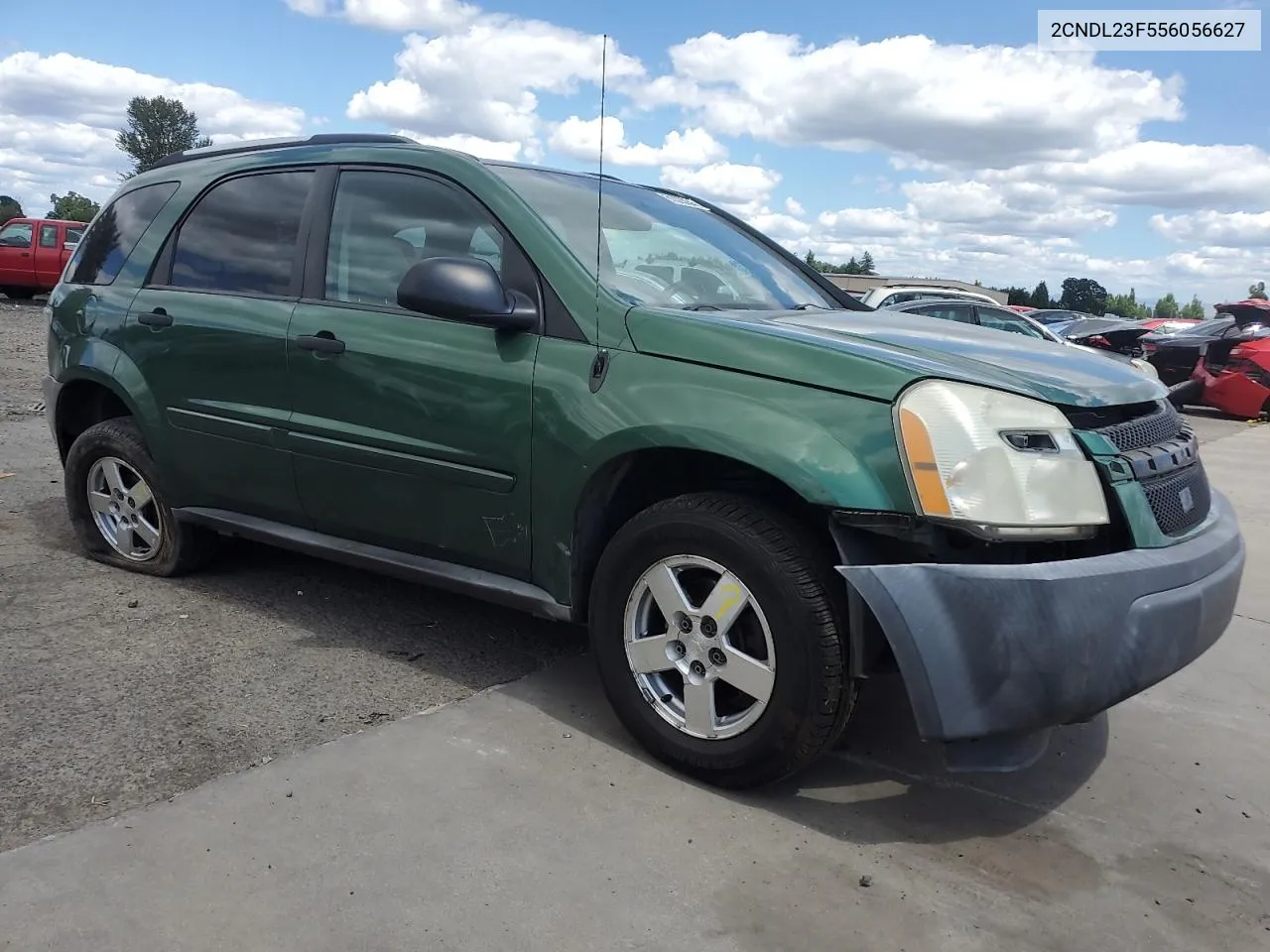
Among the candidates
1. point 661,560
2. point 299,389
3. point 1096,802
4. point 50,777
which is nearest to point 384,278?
point 299,389

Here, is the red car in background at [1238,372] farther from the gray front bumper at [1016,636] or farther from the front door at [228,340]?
the front door at [228,340]

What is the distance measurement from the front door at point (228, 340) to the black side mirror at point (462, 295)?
86 cm

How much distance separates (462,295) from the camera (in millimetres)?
3082

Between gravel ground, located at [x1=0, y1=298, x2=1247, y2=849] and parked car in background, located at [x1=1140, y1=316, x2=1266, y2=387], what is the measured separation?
524 inches

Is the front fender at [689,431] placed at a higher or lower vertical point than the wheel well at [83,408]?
higher

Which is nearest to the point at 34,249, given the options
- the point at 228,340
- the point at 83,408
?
the point at 83,408

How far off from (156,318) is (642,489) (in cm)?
225

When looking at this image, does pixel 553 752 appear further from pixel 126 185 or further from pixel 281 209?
pixel 126 185

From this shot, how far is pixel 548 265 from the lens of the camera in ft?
10.6

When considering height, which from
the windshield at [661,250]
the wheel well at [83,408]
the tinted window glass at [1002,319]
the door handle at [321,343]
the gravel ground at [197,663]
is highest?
the windshield at [661,250]

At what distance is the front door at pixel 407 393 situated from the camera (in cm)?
325

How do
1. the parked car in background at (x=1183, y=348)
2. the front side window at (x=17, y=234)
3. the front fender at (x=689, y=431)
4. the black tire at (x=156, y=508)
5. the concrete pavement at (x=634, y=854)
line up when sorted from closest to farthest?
the concrete pavement at (x=634, y=854)
the front fender at (x=689, y=431)
the black tire at (x=156, y=508)
the parked car in background at (x=1183, y=348)
the front side window at (x=17, y=234)

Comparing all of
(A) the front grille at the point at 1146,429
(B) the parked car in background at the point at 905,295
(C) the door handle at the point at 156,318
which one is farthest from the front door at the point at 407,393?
(B) the parked car in background at the point at 905,295

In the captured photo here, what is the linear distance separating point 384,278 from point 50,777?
70.6 inches
